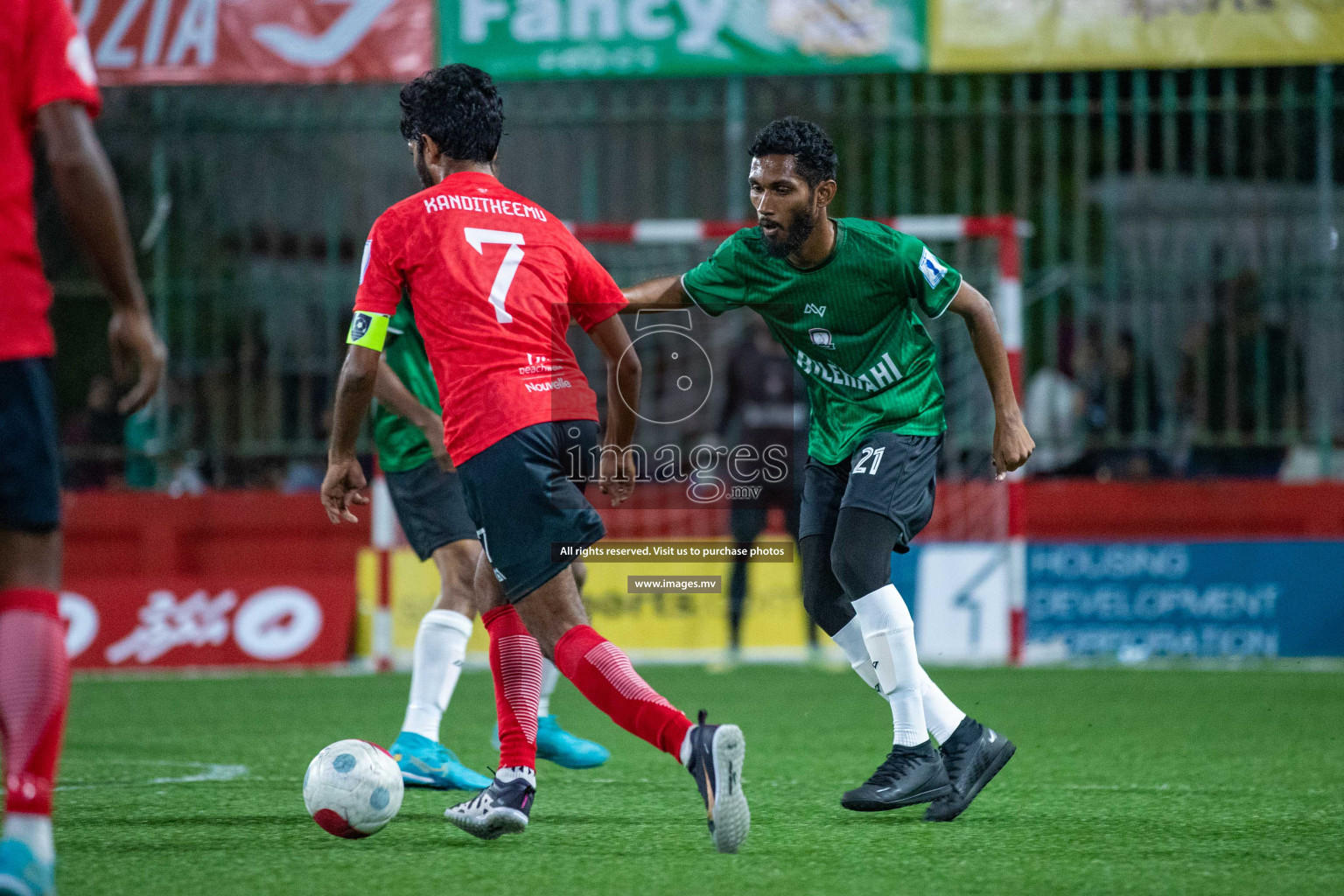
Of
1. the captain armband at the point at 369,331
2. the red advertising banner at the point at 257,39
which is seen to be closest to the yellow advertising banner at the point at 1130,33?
the red advertising banner at the point at 257,39

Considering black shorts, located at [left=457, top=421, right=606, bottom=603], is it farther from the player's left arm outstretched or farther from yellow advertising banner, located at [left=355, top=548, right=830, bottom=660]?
yellow advertising banner, located at [left=355, top=548, right=830, bottom=660]

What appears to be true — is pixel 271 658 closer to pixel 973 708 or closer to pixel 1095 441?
pixel 973 708

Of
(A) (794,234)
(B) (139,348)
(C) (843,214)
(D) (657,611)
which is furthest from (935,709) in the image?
(C) (843,214)

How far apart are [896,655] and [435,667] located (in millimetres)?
1507

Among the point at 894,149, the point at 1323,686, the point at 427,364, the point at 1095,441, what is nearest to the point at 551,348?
the point at 427,364

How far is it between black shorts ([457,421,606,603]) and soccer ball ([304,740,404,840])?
0.63 meters

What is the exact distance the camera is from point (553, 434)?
4.14 metres

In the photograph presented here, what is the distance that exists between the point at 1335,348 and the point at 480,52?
6.25m

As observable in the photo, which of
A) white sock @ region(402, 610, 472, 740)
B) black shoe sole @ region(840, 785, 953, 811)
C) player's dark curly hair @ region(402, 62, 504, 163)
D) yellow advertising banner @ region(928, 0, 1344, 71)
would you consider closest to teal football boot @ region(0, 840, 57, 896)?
player's dark curly hair @ region(402, 62, 504, 163)

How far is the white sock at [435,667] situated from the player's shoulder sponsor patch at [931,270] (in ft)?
6.21

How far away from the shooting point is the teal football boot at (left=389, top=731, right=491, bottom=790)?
5.12m

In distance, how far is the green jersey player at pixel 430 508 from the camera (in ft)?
17.6

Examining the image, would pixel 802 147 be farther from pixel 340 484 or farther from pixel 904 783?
pixel 904 783

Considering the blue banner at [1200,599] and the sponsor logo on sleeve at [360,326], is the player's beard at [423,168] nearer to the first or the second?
the sponsor logo on sleeve at [360,326]
